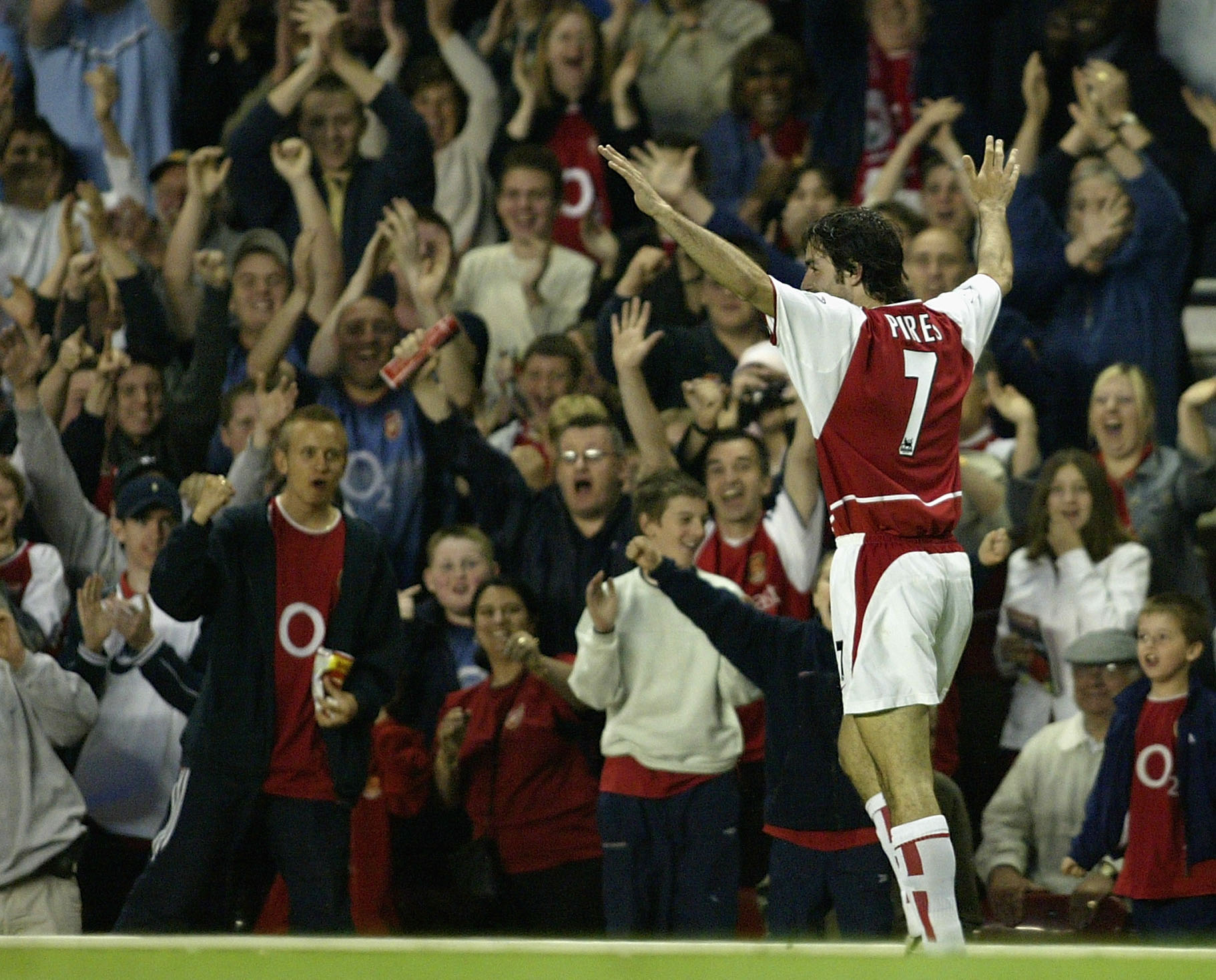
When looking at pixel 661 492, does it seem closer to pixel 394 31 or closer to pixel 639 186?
pixel 639 186

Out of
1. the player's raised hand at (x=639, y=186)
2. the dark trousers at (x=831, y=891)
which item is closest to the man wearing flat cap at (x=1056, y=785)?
the dark trousers at (x=831, y=891)

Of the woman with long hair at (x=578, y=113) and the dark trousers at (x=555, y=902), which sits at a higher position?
the woman with long hair at (x=578, y=113)

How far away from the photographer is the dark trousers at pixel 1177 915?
6.35 meters

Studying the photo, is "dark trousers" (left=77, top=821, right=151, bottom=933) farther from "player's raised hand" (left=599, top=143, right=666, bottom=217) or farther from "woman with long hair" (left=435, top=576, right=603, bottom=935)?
"player's raised hand" (left=599, top=143, right=666, bottom=217)

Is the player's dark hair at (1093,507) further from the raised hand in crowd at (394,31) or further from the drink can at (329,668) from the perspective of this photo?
the raised hand in crowd at (394,31)

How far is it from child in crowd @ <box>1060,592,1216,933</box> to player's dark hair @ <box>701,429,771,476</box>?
1504 mm

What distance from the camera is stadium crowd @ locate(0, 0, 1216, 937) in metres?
6.43

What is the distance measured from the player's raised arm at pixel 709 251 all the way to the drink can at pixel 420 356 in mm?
3059

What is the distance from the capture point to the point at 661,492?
677 centimetres

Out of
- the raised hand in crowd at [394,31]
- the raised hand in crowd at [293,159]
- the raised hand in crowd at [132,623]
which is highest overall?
the raised hand in crowd at [394,31]

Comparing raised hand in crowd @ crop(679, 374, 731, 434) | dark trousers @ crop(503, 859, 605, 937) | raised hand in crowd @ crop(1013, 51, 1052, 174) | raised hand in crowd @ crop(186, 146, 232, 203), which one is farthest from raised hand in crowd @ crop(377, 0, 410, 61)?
dark trousers @ crop(503, 859, 605, 937)

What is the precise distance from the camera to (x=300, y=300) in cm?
858

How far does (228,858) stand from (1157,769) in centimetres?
315

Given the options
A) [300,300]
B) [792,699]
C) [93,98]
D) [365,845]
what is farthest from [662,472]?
[93,98]
